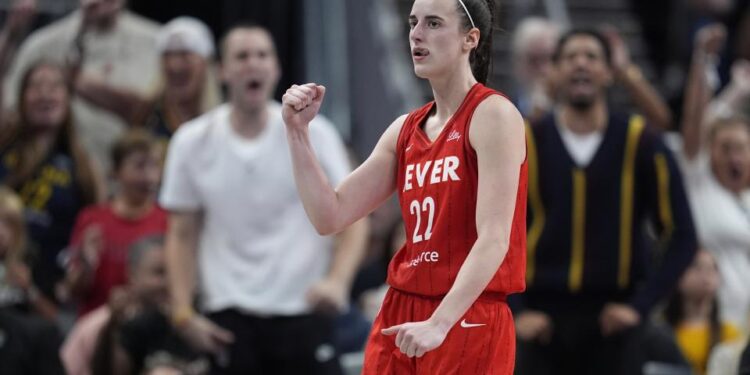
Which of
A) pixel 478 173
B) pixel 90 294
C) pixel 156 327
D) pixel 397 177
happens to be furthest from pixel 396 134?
pixel 90 294

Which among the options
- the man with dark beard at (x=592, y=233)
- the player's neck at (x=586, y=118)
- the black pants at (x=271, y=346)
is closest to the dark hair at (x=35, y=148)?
the black pants at (x=271, y=346)

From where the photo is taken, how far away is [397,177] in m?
4.89

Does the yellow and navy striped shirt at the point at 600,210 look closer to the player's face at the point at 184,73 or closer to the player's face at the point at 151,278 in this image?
the player's face at the point at 151,278

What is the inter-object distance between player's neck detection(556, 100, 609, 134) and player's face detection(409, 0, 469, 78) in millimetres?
2553

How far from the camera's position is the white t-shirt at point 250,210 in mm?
6863

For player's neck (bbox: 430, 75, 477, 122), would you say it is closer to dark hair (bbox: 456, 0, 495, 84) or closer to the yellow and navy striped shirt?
dark hair (bbox: 456, 0, 495, 84)

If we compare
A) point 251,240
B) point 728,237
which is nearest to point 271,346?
point 251,240

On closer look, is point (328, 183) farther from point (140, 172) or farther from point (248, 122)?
point (140, 172)

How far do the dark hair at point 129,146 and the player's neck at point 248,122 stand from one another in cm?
161

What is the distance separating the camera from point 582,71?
706cm

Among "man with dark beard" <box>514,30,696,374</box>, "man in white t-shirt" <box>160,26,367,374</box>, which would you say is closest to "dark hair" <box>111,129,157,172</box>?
"man in white t-shirt" <box>160,26,367,374</box>

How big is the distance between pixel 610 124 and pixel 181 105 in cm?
297

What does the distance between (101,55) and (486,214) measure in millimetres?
5585

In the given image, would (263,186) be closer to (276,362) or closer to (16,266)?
(276,362)
